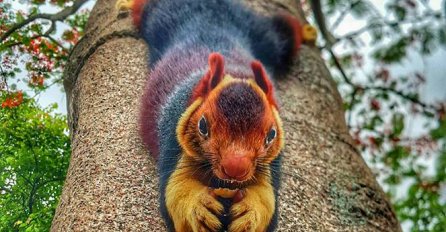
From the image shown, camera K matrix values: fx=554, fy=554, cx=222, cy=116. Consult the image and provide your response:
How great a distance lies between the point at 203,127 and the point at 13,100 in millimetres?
637

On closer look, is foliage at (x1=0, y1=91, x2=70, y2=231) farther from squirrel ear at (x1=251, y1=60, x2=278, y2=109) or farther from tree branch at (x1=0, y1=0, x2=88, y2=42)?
squirrel ear at (x1=251, y1=60, x2=278, y2=109)

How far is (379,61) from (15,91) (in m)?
1.73

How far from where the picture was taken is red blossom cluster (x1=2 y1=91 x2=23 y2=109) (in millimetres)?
1414

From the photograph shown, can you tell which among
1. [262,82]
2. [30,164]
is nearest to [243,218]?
[262,82]

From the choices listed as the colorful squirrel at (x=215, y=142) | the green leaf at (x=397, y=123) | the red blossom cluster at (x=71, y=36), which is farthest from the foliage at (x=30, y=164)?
the green leaf at (x=397, y=123)

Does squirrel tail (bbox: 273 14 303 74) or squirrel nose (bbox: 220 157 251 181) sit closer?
squirrel nose (bbox: 220 157 251 181)

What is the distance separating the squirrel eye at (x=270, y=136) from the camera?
42.6 inches

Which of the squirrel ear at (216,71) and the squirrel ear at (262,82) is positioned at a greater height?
the squirrel ear at (216,71)

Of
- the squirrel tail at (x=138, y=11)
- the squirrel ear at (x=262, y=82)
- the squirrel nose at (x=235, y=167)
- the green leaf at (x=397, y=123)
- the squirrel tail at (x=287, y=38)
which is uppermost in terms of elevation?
the squirrel tail at (x=138, y=11)

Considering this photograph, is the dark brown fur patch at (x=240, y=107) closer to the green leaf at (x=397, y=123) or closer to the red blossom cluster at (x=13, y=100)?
the red blossom cluster at (x=13, y=100)

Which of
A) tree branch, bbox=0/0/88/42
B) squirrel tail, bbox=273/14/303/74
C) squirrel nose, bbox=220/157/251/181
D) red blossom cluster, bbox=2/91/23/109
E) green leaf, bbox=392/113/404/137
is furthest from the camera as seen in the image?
green leaf, bbox=392/113/404/137

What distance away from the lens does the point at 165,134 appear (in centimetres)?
125

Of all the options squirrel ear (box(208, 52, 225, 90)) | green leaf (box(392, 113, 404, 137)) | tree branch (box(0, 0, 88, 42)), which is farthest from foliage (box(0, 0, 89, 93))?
green leaf (box(392, 113, 404, 137))

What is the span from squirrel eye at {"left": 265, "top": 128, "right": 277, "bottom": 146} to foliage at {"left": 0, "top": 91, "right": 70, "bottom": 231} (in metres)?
0.57
